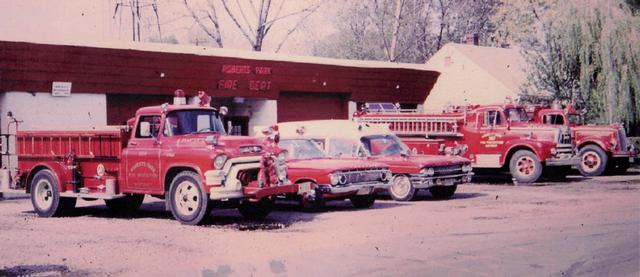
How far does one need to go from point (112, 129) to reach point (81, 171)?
1.09 m

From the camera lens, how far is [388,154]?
17.0 metres

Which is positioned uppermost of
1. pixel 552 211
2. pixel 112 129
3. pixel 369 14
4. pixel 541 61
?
pixel 369 14

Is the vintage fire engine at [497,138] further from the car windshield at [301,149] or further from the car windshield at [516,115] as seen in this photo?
the car windshield at [301,149]

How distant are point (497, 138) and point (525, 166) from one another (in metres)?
1.10

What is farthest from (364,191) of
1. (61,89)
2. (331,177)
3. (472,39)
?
(472,39)

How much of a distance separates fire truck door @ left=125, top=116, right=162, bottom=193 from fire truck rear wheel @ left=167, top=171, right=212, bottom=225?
430 millimetres

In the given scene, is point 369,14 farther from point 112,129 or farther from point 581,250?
point 581,250

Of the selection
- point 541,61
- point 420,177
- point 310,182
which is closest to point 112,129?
point 310,182

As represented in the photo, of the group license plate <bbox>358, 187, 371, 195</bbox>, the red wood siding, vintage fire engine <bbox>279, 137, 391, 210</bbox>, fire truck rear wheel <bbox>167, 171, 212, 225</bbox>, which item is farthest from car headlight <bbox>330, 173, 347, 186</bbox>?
the red wood siding

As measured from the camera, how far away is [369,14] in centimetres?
5244

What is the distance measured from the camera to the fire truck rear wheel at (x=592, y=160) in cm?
2394

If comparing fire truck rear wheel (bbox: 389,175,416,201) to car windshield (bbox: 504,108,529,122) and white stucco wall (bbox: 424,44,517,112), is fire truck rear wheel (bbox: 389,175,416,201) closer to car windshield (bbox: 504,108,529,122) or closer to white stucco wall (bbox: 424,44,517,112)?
car windshield (bbox: 504,108,529,122)

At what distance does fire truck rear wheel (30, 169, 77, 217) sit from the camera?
14727 millimetres

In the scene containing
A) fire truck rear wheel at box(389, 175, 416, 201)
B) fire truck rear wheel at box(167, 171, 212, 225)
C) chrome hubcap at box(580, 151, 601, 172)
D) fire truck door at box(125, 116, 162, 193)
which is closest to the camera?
fire truck rear wheel at box(167, 171, 212, 225)
